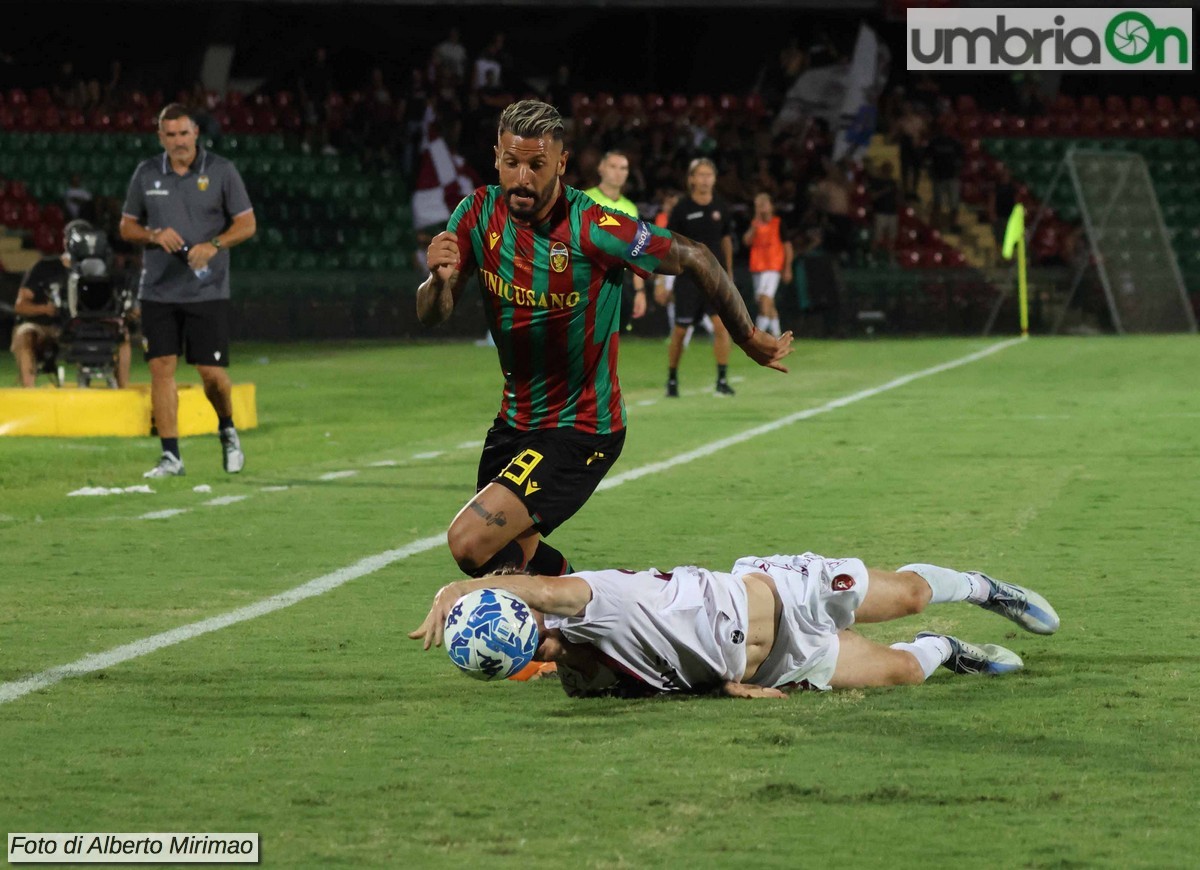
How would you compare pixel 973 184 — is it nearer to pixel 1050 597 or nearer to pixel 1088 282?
pixel 1088 282

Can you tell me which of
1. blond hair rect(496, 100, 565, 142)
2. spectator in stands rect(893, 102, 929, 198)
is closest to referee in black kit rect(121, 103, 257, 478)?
blond hair rect(496, 100, 565, 142)

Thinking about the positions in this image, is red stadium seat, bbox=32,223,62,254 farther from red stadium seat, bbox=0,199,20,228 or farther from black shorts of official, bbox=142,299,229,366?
black shorts of official, bbox=142,299,229,366

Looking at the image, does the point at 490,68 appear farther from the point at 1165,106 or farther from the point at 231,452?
the point at 231,452

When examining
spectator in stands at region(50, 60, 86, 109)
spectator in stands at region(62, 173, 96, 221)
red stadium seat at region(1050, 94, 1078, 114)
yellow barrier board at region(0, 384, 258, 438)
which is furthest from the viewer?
red stadium seat at region(1050, 94, 1078, 114)

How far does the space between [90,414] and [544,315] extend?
8972mm

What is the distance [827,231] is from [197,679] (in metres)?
25.8

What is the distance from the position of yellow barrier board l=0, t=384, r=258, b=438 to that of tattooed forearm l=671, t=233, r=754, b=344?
876cm

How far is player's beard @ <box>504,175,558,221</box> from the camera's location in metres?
6.10

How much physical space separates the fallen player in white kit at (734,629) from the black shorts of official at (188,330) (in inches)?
250

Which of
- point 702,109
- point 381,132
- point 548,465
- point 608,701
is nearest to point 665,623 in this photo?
point 608,701

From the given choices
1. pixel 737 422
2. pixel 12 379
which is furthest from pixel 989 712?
pixel 12 379

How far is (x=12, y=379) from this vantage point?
2020cm

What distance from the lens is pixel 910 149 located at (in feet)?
110

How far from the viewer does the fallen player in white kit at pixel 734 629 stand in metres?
5.50
